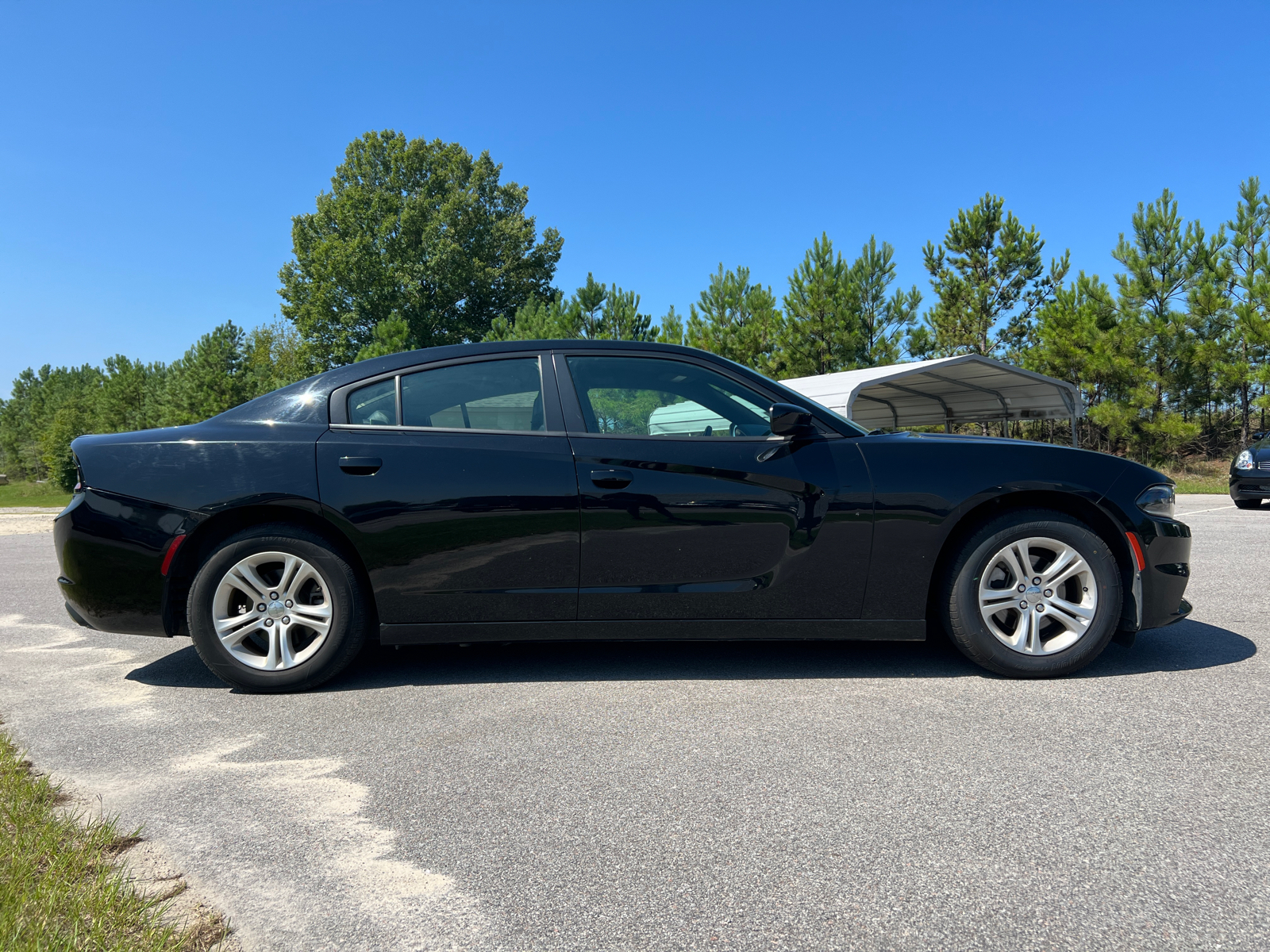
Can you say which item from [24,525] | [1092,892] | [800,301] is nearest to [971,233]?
[800,301]

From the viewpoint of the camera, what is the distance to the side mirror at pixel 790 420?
3682 mm

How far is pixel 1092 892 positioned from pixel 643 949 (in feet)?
3.42

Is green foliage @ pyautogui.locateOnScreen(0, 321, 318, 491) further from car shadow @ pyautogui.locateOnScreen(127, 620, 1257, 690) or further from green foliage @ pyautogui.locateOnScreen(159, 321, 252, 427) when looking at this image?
car shadow @ pyautogui.locateOnScreen(127, 620, 1257, 690)

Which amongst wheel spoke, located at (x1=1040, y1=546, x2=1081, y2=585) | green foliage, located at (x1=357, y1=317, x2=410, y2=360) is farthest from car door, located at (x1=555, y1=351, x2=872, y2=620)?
green foliage, located at (x1=357, y1=317, x2=410, y2=360)

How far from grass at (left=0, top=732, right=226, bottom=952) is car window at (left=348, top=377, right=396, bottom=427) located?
1900 millimetres

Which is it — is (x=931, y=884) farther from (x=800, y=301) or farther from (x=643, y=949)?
(x=800, y=301)

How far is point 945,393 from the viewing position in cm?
2227

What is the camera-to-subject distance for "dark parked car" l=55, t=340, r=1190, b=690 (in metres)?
3.62

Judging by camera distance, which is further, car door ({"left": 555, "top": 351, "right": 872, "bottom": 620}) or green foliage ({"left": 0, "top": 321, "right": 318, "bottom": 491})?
green foliage ({"left": 0, "top": 321, "right": 318, "bottom": 491})

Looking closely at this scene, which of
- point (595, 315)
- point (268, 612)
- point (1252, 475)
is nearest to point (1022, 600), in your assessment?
point (268, 612)

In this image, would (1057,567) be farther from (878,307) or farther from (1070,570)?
(878,307)

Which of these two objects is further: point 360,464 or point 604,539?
point 360,464

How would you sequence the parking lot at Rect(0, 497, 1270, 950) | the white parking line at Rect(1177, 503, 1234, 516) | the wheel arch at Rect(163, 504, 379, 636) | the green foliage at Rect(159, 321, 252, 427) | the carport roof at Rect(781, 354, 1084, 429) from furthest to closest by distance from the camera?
the green foliage at Rect(159, 321, 252, 427) → the carport roof at Rect(781, 354, 1084, 429) → the white parking line at Rect(1177, 503, 1234, 516) → the wheel arch at Rect(163, 504, 379, 636) → the parking lot at Rect(0, 497, 1270, 950)

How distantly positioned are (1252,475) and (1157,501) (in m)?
12.2
